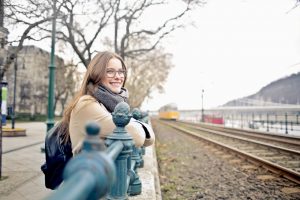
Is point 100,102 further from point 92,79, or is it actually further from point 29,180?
point 29,180

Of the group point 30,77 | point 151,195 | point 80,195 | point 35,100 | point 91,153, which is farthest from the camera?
point 30,77

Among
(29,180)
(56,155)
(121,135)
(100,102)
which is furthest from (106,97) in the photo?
(29,180)

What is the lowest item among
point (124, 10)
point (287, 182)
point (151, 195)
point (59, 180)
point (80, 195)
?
point (287, 182)

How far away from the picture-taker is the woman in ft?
5.80

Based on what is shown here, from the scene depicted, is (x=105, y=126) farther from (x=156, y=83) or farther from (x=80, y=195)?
(x=156, y=83)

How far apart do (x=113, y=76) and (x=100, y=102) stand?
0.31 m

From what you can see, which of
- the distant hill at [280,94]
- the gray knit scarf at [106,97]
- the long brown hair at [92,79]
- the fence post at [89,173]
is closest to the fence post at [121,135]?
the gray knit scarf at [106,97]

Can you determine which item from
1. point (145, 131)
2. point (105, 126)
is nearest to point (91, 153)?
point (105, 126)

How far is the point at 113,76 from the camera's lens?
2.17m

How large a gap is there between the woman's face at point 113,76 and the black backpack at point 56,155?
0.56 m

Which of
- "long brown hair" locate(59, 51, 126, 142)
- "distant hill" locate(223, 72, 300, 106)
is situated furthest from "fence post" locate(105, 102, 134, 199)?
"distant hill" locate(223, 72, 300, 106)

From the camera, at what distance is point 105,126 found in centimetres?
181

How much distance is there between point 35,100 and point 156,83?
22855 millimetres

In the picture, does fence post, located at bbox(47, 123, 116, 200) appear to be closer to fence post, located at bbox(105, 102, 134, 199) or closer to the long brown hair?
fence post, located at bbox(105, 102, 134, 199)
